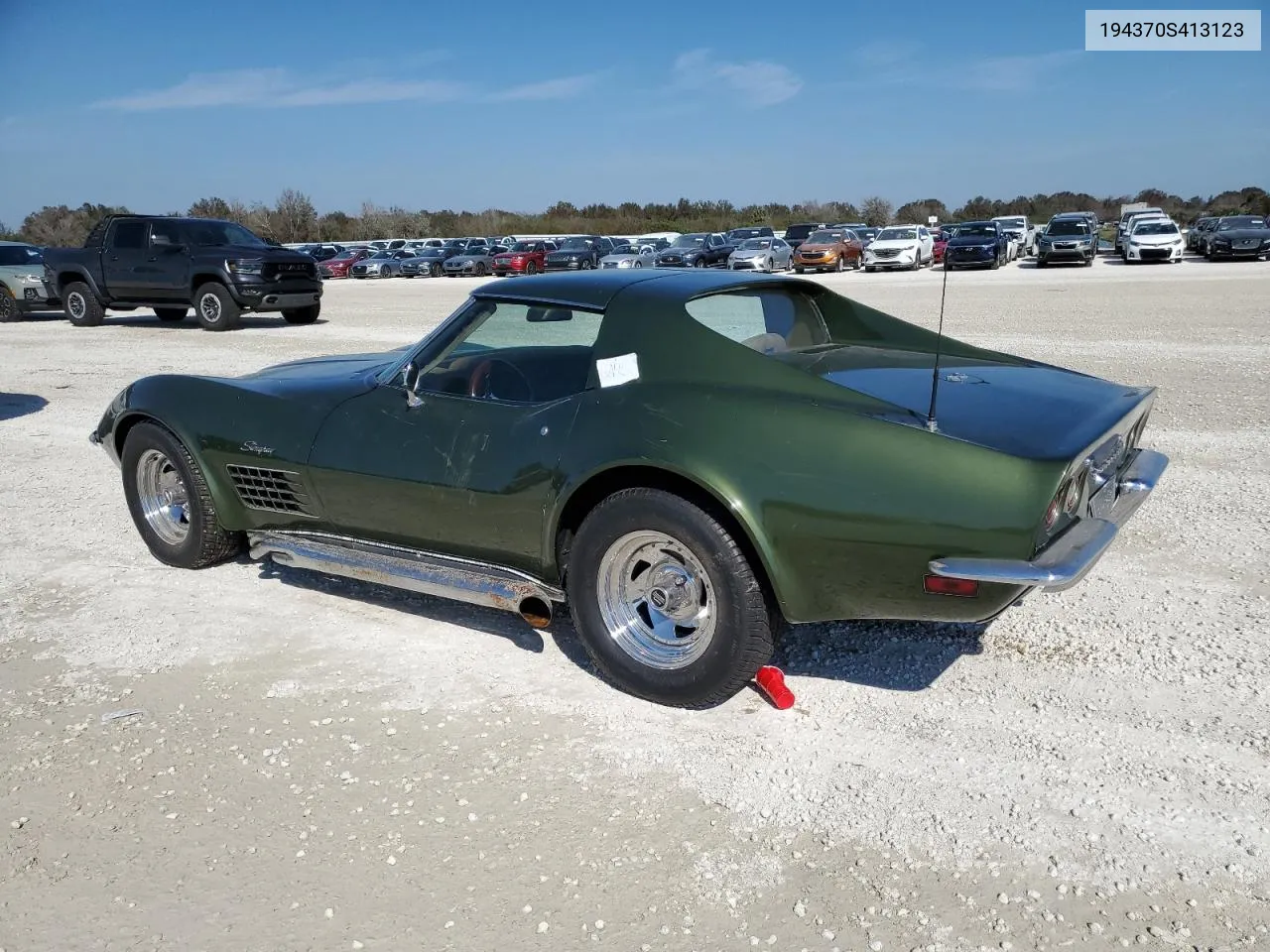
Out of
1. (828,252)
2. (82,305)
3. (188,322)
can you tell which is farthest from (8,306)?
(828,252)

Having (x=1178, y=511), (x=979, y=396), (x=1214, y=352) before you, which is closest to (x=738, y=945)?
(x=979, y=396)

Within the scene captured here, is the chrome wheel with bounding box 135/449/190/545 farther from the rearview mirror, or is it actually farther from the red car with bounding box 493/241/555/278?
the red car with bounding box 493/241/555/278

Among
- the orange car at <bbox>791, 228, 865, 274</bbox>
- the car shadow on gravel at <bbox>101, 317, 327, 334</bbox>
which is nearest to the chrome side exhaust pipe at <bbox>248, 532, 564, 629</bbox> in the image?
the car shadow on gravel at <bbox>101, 317, 327, 334</bbox>

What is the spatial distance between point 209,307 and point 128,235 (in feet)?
7.55

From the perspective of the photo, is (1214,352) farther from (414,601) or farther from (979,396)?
(414,601)

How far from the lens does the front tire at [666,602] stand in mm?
3182

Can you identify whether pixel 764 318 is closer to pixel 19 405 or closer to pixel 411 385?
pixel 411 385

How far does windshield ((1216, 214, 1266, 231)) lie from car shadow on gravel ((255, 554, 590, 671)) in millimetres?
33481

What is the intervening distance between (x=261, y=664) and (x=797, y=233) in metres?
42.4

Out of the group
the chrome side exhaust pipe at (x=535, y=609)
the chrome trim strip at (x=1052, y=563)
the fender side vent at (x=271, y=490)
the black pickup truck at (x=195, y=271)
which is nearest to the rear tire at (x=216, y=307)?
the black pickup truck at (x=195, y=271)

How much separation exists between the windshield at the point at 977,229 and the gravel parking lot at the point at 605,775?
30.1 meters

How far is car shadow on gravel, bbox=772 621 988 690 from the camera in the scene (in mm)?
3662

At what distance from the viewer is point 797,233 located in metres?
43.9

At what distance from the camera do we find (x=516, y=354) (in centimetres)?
407
